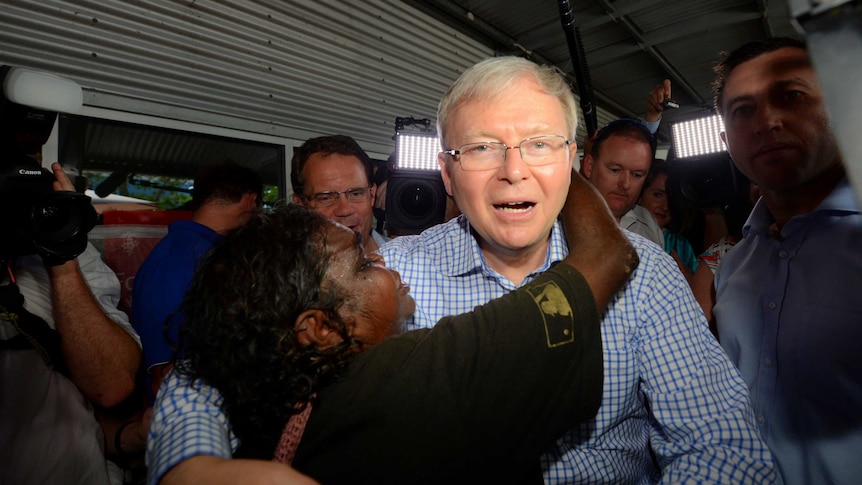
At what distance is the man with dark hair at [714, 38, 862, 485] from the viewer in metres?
1.36

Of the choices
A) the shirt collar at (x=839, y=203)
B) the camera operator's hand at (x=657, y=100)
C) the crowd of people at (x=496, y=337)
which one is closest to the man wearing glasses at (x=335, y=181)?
the crowd of people at (x=496, y=337)

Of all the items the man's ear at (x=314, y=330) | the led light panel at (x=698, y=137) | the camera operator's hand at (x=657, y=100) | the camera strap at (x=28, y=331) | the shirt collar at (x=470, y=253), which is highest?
the camera operator's hand at (x=657, y=100)

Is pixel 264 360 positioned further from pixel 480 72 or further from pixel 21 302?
pixel 21 302

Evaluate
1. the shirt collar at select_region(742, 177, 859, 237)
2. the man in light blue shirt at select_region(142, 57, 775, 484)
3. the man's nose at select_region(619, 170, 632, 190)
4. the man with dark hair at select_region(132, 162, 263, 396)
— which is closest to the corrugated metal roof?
the man with dark hair at select_region(132, 162, 263, 396)

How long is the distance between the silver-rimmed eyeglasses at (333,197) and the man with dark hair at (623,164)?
1.64 metres

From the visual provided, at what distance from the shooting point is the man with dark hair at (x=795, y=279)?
1.36m

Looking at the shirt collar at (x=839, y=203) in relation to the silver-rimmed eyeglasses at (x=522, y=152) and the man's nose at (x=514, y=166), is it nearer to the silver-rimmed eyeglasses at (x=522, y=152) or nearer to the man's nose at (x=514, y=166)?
the silver-rimmed eyeglasses at (x=522, y=152)

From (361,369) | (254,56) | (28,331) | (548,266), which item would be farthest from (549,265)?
(254,56)

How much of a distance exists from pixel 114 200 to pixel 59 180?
9.82ft

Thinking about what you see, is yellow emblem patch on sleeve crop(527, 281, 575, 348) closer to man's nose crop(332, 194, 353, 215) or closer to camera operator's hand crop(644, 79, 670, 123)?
man's nose crop(332, 194, 353, 215)

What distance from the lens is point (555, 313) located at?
933mm

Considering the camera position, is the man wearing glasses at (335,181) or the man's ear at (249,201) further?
the man's ear at (249,201)

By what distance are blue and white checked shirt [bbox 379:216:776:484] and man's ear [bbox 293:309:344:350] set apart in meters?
0.42

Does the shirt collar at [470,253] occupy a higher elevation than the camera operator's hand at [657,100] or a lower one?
lower
